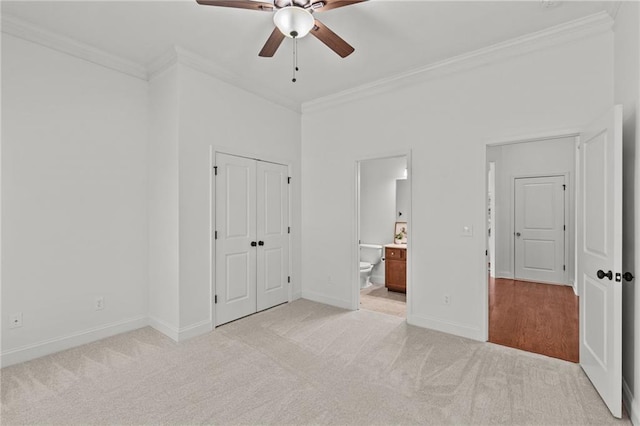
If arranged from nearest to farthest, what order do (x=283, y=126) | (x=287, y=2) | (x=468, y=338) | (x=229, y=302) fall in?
(x=287, y=2), (x=468, y=338), (x=229, y=302), (x=283, y=126)

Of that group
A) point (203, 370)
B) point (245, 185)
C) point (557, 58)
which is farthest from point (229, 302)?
point (557, 58)

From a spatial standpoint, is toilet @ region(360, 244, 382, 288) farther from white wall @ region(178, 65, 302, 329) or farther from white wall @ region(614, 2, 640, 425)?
white wall @ region(614, 2, 640, 425)

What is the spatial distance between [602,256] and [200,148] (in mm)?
3577

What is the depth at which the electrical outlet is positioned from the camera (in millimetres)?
2652

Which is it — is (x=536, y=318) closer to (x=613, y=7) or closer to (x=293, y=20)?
(x=613, y=7)

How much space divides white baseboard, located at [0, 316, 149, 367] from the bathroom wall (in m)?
3.76

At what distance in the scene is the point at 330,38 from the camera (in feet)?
7.83

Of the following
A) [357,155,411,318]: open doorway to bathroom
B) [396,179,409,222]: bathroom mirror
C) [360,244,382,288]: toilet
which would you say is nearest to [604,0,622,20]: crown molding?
[357,155,411,318]: open doorway to bathroom

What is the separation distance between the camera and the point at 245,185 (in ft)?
12.6

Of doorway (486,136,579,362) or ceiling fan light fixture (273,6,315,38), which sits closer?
ceiling fan light fixture (273,6,315,38)

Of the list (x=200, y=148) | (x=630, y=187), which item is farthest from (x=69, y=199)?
(x=630, y=187)

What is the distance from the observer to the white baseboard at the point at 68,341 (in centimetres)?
265

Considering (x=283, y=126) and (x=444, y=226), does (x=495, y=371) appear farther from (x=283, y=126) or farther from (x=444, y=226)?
(x=283, y=126)

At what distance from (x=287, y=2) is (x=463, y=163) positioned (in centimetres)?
224
